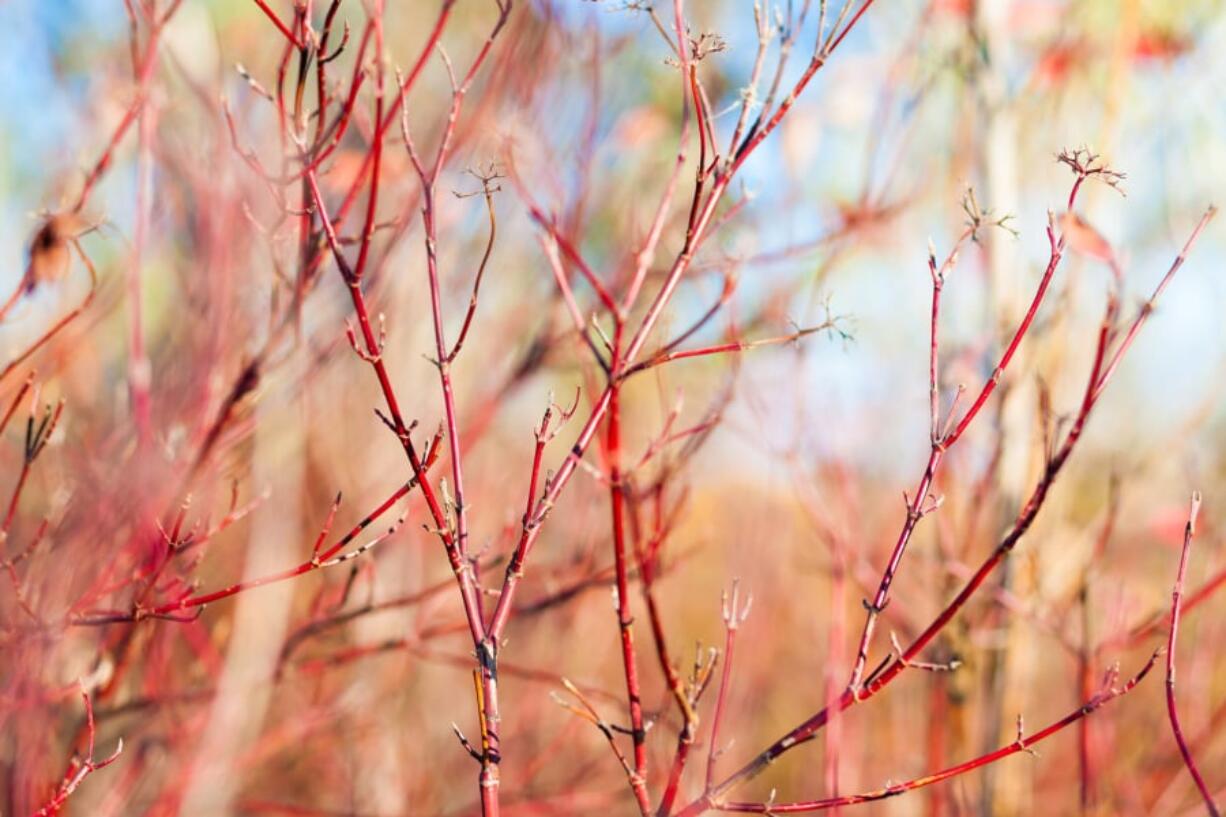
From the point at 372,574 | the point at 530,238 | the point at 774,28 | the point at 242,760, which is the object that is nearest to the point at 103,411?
the point at 242,760

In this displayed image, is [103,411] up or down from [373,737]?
up

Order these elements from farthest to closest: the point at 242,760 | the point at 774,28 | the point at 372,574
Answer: the point at 242,760, the point at 372,574, the point at 774,28

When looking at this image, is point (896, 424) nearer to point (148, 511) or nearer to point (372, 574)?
point (372, 574)

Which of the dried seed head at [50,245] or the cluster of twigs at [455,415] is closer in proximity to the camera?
the cluster of twigs at [455,415]

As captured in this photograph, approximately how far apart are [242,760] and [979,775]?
170 centimetres

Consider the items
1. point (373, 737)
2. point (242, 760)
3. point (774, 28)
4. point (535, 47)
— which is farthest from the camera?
point (373, 737)

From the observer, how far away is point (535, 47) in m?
2.16

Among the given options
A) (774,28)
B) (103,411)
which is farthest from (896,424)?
(774,28)

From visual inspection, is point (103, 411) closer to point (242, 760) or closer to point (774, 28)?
point (242, 760)

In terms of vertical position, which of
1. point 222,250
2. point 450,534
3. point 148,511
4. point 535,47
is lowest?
point 450,534

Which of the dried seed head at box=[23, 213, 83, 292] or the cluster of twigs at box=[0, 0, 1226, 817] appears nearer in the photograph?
the cluster of twigs at box=[0, 0, 1226, 817]

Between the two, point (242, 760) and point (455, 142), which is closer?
point (455, 142)

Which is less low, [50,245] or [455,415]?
[50,245]

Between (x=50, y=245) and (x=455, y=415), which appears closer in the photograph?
(x=50, y=245)
